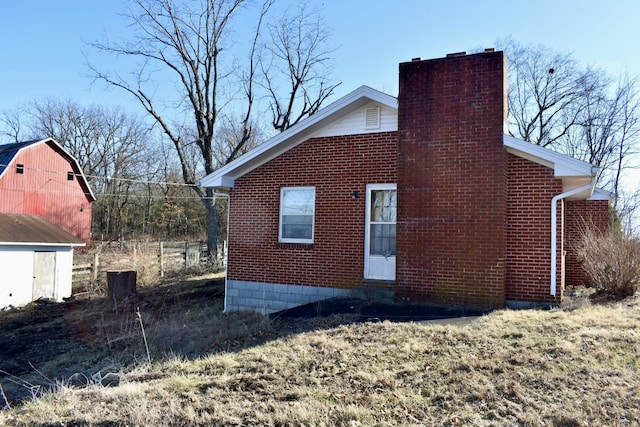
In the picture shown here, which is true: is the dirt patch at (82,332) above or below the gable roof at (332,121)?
below

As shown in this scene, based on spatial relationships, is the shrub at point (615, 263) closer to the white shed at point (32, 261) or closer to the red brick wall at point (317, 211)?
the red brick wall at point (317, 211)

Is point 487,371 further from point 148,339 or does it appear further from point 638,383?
point 148,339

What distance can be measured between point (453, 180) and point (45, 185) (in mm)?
23888

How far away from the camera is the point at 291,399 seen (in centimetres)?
501

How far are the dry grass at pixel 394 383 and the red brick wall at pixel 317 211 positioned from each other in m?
3.78

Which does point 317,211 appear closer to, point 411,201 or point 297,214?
point 297,214

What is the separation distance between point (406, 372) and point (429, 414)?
1025 mm

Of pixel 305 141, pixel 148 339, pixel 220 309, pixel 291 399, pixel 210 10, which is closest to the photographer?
pixel 291 399

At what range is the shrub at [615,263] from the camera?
9688mm

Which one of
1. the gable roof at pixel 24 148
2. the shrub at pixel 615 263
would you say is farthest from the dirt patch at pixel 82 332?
the gable roof at pixel 24 148

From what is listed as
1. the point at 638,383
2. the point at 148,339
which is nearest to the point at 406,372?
the point at 638,383

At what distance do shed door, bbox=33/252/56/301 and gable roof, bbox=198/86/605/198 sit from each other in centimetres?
1079

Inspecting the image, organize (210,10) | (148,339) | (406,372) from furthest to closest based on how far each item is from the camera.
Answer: (210,10), (148,339), (406,372)

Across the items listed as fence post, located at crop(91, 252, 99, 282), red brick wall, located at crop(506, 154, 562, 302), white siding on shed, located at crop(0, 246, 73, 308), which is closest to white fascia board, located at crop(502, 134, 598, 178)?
red brick wall, located at crop(506, 154, 562, 302)
